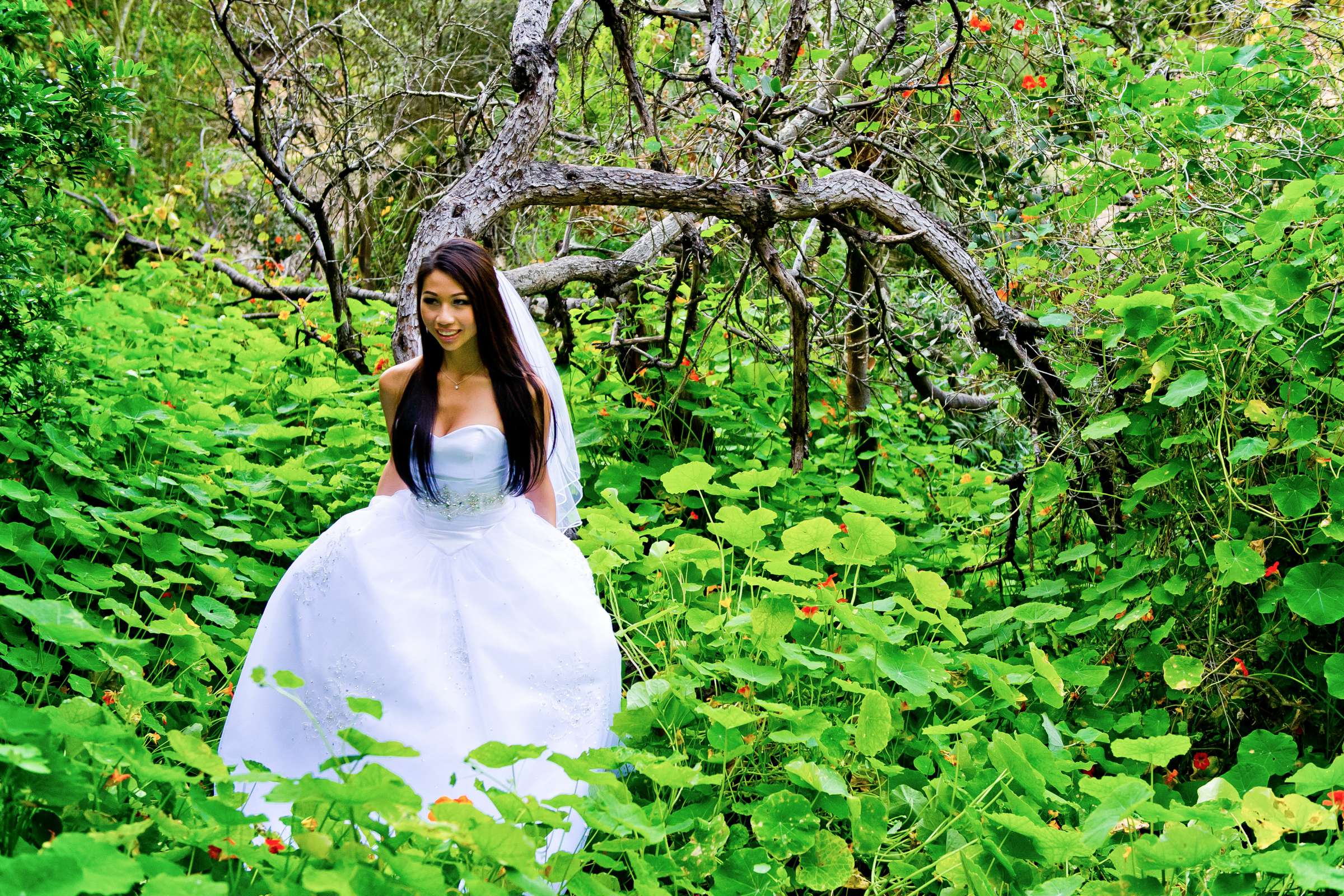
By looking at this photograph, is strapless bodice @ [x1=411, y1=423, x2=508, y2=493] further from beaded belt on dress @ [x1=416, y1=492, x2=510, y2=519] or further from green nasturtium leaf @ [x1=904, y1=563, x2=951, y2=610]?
green nasturtium leaf @ [x1=904, y1=563, x2=951, y2=610]

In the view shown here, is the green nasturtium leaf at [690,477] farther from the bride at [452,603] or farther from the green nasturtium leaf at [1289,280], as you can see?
the green nasturtium leaf at [1289,280]

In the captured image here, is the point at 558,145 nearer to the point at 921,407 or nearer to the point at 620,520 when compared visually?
the point at 921,407

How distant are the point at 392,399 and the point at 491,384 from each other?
30 cm

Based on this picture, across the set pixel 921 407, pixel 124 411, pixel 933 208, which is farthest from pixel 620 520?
pixel 933 208

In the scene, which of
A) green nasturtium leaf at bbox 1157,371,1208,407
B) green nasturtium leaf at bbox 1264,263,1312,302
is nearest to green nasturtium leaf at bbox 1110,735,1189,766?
green nasturtium leaf at bbox 1157,371,1208,407

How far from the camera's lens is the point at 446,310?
2748 mm

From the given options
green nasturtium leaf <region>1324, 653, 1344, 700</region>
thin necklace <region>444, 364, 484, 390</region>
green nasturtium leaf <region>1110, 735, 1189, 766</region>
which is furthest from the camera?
thin necklace <region>444, 364, 484, 390</region>

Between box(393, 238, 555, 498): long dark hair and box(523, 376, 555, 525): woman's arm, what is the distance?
1 centimetres

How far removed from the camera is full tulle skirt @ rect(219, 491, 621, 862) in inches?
95.0

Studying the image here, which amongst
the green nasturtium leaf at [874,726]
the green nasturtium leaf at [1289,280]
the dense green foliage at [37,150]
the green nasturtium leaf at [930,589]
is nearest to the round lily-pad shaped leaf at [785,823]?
the green nasturtium leaf at [874,726]

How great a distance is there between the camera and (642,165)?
480 centimetres

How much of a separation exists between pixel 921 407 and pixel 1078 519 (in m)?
1.99

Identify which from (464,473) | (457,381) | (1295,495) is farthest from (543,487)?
(1295,495)

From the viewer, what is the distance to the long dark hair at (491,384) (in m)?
2.74
